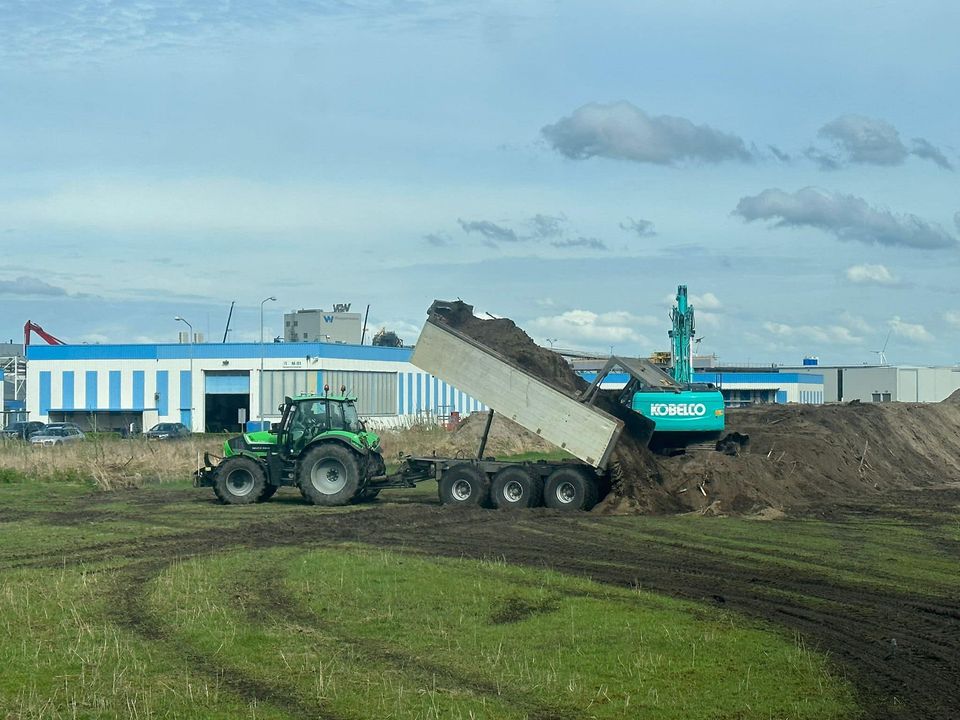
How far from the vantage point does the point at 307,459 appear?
25.7m

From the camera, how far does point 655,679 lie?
10359 mm

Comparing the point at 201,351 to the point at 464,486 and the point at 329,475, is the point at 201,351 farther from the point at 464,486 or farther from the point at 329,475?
the point at 464,486

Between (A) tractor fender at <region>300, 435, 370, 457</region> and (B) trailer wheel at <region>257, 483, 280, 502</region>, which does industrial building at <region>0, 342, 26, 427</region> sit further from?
(A) tractor fender at <region>300, 435, 370, 457</region>

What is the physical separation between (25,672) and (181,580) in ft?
15.8

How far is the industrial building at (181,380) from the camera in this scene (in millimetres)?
72938

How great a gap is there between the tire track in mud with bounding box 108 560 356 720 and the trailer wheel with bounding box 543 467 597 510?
10.7 metres

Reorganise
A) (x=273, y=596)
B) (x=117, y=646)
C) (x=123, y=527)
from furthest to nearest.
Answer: (x=123, y=527) → (x=273, y=596) → (x=117, y=646)

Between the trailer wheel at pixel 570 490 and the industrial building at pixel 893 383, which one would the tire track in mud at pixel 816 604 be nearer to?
the trailer wheel at pixel 570 490

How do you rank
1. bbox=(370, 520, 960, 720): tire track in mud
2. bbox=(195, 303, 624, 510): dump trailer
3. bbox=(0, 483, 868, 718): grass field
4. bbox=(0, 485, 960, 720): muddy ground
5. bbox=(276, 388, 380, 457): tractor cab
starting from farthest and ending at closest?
1. bbox=(276, 388, 380, 457): tractor cab
2. bbox=(195, 303, 624, 510): dump trailer
3. bbox=(0, 485, 960, 720): muddy ground
4. bbox=(370, 520, 960, 720): tire track in mud
5. bbox=(0, 483, 868, 718): grass field

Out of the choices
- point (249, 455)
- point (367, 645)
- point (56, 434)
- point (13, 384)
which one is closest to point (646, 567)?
point (367, 645)

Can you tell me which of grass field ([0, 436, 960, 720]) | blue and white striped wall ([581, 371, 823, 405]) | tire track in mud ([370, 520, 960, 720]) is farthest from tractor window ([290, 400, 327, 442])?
blue and white striped wall ([581, 371, 823, 405])

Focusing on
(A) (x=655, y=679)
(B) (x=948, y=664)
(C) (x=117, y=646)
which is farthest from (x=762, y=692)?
(C) (x=117, y=646)

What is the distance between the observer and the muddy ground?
10758 mm

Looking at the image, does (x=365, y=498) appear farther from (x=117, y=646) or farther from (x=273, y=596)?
(x=117, y=646)
